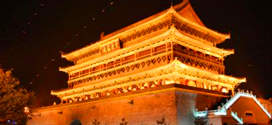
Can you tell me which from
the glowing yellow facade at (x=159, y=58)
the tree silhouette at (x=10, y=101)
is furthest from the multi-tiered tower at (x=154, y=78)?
the tree silhouette at (x=10, y=101)

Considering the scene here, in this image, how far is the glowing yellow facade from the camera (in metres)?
22.6

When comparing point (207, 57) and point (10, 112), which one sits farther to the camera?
point (207, 57)

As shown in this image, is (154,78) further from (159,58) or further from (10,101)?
(10,101)

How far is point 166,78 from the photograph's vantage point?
2227 cm

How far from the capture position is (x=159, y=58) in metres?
23.3

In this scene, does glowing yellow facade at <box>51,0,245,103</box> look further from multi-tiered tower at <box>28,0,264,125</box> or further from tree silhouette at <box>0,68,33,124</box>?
tree silhouette at <box>0,68,33,124</box>

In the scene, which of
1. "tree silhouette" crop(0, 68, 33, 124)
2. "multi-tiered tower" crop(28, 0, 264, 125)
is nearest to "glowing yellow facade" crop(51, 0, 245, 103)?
"multi-tiered tower" crop(28, 0, 264, 125)

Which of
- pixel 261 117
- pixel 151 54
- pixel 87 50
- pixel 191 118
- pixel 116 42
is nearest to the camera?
pixel 191 118

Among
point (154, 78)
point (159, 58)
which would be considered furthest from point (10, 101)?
point (159, 58)

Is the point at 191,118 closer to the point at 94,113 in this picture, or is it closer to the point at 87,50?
the point at 94,113

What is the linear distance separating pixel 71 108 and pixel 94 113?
3826mm

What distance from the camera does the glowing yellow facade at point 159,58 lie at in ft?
74.1

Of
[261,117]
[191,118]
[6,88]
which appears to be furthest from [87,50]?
[261,117]

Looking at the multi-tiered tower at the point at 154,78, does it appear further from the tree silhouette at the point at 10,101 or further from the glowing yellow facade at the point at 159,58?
the tree silhouette at the point at 10,101
